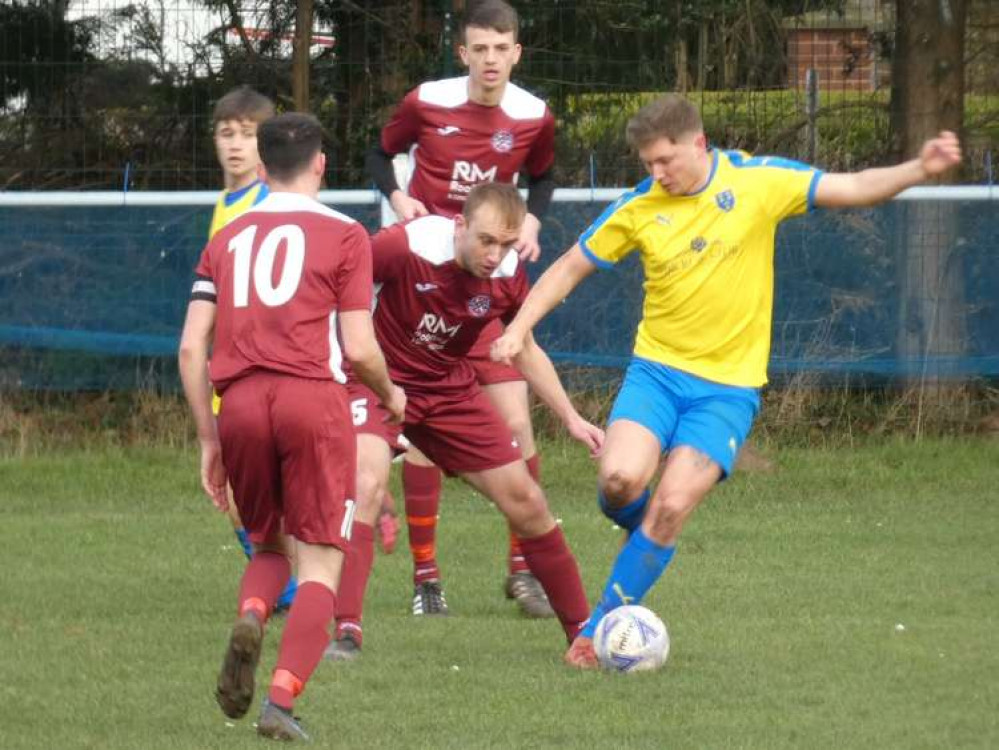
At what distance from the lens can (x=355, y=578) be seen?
6.61 metres

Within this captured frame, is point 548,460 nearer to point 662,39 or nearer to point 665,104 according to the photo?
point 662,39

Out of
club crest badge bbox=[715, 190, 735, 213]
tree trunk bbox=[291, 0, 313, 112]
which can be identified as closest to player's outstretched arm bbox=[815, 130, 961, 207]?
club crest badge bbox=[715, 190, 735, 213]

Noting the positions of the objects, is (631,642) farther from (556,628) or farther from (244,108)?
(244,108)

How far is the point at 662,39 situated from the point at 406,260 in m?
6.42

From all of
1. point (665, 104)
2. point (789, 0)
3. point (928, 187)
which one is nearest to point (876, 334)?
point (928, 187)

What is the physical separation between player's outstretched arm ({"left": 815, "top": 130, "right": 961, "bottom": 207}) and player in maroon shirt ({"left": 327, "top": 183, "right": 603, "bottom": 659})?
3.77ft

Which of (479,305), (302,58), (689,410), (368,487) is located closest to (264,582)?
(368,487)

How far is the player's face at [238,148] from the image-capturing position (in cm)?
734

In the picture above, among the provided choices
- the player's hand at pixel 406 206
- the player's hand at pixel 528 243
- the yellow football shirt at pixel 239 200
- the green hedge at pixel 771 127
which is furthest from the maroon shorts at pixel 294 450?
the green hedge at pixel 771 127

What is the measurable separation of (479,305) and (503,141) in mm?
1392

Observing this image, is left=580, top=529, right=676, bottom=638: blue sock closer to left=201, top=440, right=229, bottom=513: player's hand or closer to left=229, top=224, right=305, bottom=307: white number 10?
left=201, top=440, right=229, bottom=513: player's hand

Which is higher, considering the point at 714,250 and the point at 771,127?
the point at 714,250

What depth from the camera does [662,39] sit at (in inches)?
500

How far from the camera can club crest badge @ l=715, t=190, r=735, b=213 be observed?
22.1 ft
